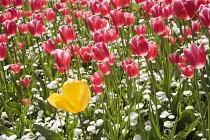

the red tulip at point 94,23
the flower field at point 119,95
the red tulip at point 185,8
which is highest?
the red tulip at point 185,8

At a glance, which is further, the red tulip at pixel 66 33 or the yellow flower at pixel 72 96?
the red tulip at pixel 66 33

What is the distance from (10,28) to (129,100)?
49.2 inches

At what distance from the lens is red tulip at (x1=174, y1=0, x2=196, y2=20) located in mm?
2337

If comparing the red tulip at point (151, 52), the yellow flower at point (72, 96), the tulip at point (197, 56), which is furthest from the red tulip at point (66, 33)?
the yellow flower at point (72, 96)

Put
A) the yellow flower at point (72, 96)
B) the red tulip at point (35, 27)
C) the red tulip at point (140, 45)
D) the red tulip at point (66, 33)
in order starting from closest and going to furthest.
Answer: the yellow flower at point (72, 96), the red tulip at point (140, 45), the red tulip at point (66, 33), the red tulip at point (35, 27)

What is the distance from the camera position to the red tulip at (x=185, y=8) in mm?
2337

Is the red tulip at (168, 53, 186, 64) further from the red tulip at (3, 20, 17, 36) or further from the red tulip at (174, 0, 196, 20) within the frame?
the red tulip at (3, 20, 17, 36)

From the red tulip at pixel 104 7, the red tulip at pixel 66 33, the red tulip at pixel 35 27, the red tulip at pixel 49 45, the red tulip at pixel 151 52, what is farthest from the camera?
the red tulip at pixel 104 7

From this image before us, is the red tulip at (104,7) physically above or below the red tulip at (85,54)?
above

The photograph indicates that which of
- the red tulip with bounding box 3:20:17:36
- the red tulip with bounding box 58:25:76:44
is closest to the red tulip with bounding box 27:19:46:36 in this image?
the red tulip with bounding box 3:20:17:36

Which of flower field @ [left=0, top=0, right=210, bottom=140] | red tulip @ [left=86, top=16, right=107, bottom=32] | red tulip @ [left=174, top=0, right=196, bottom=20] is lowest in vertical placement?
flower field @ [left=0, top=0, right=210, bottom=140]

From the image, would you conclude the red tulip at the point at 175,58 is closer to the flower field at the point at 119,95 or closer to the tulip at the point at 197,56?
the flower field at the point at 119,95

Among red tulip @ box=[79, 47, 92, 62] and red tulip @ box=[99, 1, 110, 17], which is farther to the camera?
red tulip @ box=[99, 1, 110, 17]

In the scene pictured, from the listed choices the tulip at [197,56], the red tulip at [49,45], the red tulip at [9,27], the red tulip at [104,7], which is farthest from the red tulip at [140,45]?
the red tulip at [9,27]
